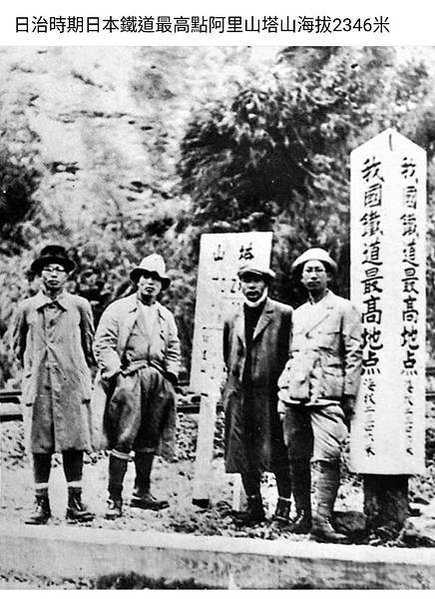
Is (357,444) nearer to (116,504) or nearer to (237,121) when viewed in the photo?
(116,504)

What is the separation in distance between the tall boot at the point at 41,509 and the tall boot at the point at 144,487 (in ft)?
1.17

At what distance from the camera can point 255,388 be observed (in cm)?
323

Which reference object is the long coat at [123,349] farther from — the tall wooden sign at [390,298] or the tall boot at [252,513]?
the tall wooden sign at [390,298]

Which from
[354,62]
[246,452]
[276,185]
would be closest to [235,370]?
[246,452]

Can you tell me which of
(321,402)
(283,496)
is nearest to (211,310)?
(321,402)

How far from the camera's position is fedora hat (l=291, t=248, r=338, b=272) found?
322cm

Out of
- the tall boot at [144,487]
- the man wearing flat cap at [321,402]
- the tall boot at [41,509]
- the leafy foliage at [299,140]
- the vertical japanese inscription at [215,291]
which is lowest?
the tall boot at [41,509]

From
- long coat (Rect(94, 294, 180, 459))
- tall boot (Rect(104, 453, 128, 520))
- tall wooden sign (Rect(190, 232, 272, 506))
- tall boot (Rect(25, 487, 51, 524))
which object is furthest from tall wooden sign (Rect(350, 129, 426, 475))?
tall boot (Rect(25, 487, 51, 524))

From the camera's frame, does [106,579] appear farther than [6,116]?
No

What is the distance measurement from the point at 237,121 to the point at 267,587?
186 cm

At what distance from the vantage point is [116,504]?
329cm

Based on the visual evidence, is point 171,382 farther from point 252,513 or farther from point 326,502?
point 326,502

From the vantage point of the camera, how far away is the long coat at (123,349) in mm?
3303

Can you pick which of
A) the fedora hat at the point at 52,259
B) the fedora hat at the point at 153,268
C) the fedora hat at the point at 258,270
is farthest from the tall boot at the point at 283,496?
the fedora hat at the point at 52,259
